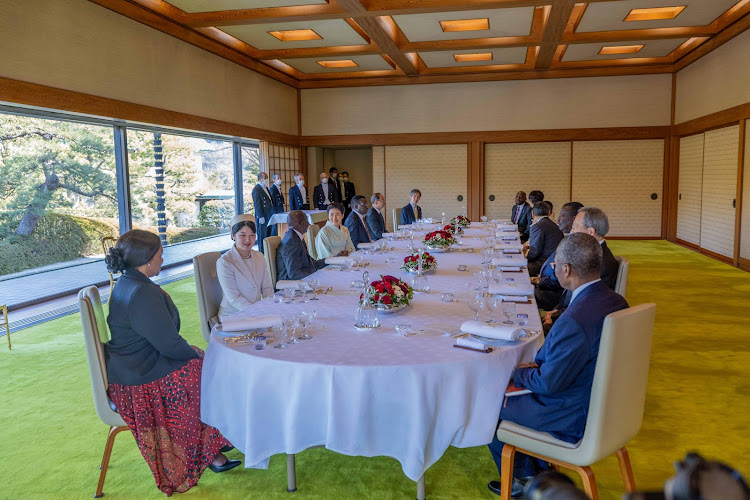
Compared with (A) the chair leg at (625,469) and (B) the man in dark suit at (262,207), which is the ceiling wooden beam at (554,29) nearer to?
(B) the man in dark suit at (262,207)

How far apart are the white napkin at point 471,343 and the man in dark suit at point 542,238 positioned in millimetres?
3652

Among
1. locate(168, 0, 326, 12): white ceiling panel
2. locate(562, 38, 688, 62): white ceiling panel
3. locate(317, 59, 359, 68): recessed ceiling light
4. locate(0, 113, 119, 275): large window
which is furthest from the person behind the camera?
locate(317, 59, 359, 68): recessed ceiling light

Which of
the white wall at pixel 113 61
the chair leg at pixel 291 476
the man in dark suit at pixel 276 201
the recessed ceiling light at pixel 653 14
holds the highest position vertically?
the recessed ceiling light at pixel 653 14

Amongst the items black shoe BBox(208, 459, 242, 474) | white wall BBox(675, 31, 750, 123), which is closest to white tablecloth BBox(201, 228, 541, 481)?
black shoe BBox(208, 459, 242, 474)

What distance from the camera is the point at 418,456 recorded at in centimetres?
231

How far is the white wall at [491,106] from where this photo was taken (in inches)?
498

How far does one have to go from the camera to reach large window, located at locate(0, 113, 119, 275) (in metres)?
6.88

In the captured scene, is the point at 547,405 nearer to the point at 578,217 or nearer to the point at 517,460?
the point at 517,460

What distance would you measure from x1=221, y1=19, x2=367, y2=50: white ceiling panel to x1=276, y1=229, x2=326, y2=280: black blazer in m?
4.91

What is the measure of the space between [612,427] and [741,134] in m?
8.95

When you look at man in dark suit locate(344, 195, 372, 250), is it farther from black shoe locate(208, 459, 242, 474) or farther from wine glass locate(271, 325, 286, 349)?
wine glass locate(271, 325, 286, 349)

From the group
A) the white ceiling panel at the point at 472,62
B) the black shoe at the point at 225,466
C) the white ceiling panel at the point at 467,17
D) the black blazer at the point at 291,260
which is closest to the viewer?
the black shoe at the point at 225,466

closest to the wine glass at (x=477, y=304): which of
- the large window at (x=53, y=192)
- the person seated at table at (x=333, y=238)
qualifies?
the person seated at table at (x=333, y=238)

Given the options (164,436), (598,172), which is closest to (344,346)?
(164,436)
